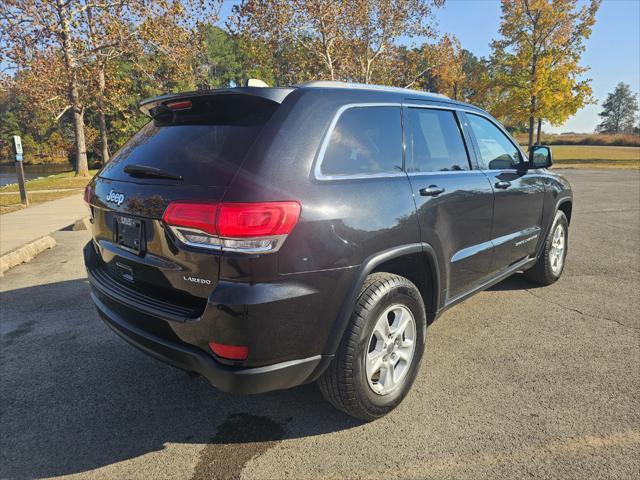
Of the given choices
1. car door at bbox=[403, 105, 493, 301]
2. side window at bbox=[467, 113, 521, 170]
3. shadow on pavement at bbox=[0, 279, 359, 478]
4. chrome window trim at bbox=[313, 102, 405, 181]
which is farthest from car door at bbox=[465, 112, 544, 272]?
shadow on pavement at bbox=[0, 279, 359, 478]

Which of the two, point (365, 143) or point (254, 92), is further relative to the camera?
point (365, 143)

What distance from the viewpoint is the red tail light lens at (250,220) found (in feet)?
6.66

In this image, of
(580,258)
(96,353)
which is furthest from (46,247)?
(580,258)

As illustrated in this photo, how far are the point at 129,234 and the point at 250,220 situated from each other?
877 mm

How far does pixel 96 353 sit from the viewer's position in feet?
11.5

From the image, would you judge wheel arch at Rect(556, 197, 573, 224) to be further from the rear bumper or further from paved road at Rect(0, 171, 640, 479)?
the rear bumper

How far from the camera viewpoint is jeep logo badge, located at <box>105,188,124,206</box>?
99.4 inches

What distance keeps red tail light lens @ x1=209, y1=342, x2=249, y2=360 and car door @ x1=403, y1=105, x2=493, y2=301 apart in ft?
4.29

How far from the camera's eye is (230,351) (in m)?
2.11

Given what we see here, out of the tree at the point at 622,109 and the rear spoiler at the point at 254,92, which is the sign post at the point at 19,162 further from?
the tree at the point at 622,109

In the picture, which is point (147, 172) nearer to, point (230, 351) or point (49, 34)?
point (230, 351)

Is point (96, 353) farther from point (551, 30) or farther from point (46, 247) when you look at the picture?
point (551, 30)

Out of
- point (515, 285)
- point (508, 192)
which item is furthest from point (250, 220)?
point (515, 285)

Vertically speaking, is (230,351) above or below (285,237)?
below
